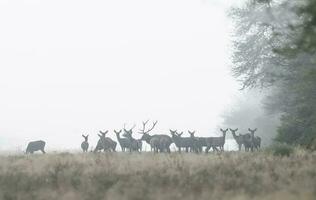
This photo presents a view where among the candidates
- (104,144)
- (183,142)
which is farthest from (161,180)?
(183,142)

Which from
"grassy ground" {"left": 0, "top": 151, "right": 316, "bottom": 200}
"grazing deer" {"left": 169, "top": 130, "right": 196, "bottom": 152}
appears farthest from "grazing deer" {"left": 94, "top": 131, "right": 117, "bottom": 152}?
"grassy ground" {"left": 0, "top": 151, "right": 316, "bottom": 200}

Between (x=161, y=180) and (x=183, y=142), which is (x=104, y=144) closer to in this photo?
(x=183, y=142)

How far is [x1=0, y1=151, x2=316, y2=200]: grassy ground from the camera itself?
12.1m

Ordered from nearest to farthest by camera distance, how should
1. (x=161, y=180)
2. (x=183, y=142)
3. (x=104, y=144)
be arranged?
(x=161, y=180) → (x=104, y=144) → (x=183, y=142)

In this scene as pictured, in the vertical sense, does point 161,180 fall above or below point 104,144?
below

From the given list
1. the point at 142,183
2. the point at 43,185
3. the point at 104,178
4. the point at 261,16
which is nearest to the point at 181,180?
the point at 142,183

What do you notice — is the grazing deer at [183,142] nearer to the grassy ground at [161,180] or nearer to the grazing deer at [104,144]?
the grazing deer at [104,144]

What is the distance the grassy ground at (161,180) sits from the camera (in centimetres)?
1209

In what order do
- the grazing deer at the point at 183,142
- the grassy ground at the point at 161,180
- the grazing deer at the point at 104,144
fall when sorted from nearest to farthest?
the grassy ground at the point at 161,180, the grazing deer at the point at 104,144, the grazing deer at the point at 183,142

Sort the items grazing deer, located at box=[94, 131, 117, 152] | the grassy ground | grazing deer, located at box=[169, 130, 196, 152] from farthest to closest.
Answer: grazing deer, located at box=[169, 130, 196, 152] → grazing deer, located at box=[94, 131, 117, 152] → the grassy ground

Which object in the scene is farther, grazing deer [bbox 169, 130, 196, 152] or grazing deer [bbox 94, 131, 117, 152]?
grazing deer [bbox 169, 130, 196, 152]

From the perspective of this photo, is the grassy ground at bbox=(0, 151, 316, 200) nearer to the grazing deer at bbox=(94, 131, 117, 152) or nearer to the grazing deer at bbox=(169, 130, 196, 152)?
the grazing deer at bbox=(94, 131, 117, 152)

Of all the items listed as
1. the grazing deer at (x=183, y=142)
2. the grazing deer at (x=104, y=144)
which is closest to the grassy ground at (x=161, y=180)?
the grazing deer at (x=104, y=144)

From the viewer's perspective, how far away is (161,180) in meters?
14.2
